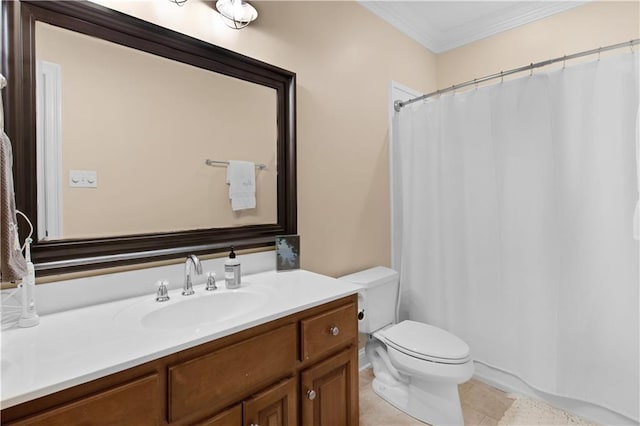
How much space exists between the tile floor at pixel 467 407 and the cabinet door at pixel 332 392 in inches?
18.9

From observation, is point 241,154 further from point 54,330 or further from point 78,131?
point 54,330

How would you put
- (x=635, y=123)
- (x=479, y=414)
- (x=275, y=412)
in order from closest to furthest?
(x=275, y=412) < (x=635, y=123) < (x=479, y=414)

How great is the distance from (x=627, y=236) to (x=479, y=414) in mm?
1186

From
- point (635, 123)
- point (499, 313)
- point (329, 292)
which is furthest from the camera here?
point (499, 313)

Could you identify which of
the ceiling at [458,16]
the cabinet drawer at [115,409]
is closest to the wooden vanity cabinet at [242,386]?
the cabinet drawer at [115,409]

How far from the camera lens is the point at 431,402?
5.55 ft

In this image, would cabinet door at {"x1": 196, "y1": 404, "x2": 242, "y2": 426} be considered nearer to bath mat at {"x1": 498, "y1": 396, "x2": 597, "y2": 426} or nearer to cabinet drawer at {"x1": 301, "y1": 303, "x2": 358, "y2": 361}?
cabinet drawer at {"x1": 301, "y1": 303, "x2": 358, "y2": 361}

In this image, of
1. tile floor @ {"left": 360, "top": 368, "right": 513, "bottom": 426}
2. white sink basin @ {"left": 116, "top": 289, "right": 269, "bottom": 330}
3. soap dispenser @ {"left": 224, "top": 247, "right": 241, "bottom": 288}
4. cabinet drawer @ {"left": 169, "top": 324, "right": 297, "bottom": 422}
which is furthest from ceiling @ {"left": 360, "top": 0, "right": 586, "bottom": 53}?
tile floor @ {"left": 360, "top": 368, "right": 513, "bottom": 426}

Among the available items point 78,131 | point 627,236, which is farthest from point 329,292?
point 627,236

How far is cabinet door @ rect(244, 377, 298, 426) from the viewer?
3.32ft

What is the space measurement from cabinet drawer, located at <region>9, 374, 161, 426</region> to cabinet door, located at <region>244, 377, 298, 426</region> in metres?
0.29

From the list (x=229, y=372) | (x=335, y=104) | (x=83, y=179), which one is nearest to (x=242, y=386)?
(x=229, y=372)

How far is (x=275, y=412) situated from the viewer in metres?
1.08

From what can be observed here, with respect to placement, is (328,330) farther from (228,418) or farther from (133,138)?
(133,138)
